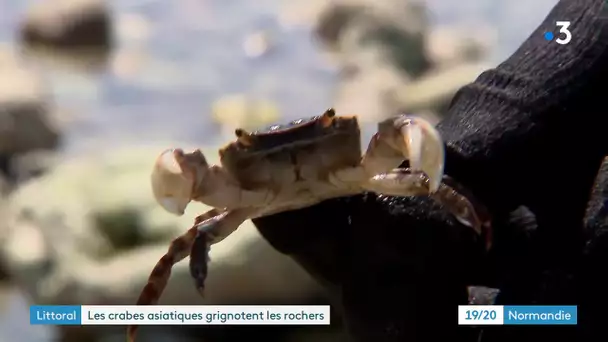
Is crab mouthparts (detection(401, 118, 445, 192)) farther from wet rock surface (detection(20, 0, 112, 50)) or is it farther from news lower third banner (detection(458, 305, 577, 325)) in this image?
wet rock surface (detection(20, 0, 112, 50))

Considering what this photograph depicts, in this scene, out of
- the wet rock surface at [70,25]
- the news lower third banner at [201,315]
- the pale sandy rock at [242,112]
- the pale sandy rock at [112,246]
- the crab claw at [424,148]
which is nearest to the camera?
the crab claw at [424,148]

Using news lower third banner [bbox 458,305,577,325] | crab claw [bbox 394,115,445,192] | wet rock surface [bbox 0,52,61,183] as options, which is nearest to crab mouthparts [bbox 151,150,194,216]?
crab claw [bbox 394,115,445,192]

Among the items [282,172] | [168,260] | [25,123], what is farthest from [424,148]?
[25,123]

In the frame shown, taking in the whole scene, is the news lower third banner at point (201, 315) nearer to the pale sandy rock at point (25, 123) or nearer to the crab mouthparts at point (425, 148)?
the crab mouthparts at point (425, 148)

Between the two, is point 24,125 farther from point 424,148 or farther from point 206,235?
point 424,148

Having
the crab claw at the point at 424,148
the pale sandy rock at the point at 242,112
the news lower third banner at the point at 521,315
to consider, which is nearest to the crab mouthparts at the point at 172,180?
the crab claw at the point at 424,148

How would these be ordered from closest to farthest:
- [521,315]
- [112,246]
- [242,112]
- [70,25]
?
1. [521,315]
2. [112,246]
3. [242,112]
4. [70,25]

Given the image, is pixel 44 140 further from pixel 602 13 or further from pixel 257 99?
pixel 602 13
